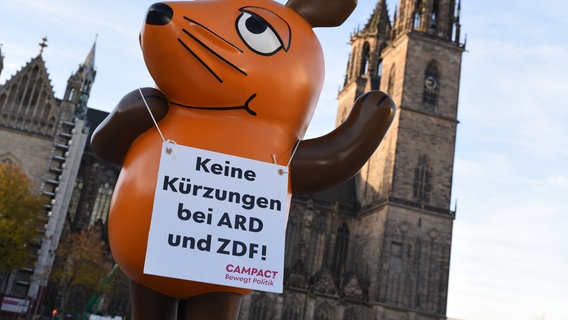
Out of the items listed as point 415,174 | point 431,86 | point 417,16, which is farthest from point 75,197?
point 417,16

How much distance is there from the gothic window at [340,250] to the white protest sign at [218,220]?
112 ft

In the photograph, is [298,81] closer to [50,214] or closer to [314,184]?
[314,184]

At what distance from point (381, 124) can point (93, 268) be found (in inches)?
1038

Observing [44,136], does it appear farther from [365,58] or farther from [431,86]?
[365,58]

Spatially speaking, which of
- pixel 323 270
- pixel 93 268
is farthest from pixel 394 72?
pixel 93 268

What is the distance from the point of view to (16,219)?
25.5 m

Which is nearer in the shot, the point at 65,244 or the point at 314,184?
the point at 314,184

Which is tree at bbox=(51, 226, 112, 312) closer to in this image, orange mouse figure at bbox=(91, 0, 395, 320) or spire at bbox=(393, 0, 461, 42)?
spire at bbox=(393, 0, 461, 42)

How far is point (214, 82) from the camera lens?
3588 millimetres

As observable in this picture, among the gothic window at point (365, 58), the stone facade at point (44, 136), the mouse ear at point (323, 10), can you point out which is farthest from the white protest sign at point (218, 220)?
the gothic window at point (365, 58)

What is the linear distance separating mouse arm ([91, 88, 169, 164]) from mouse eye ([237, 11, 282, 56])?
66 cm

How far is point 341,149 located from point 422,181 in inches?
1242

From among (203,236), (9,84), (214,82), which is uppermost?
(9,84)

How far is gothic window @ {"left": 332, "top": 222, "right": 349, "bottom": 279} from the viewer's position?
37.1m
